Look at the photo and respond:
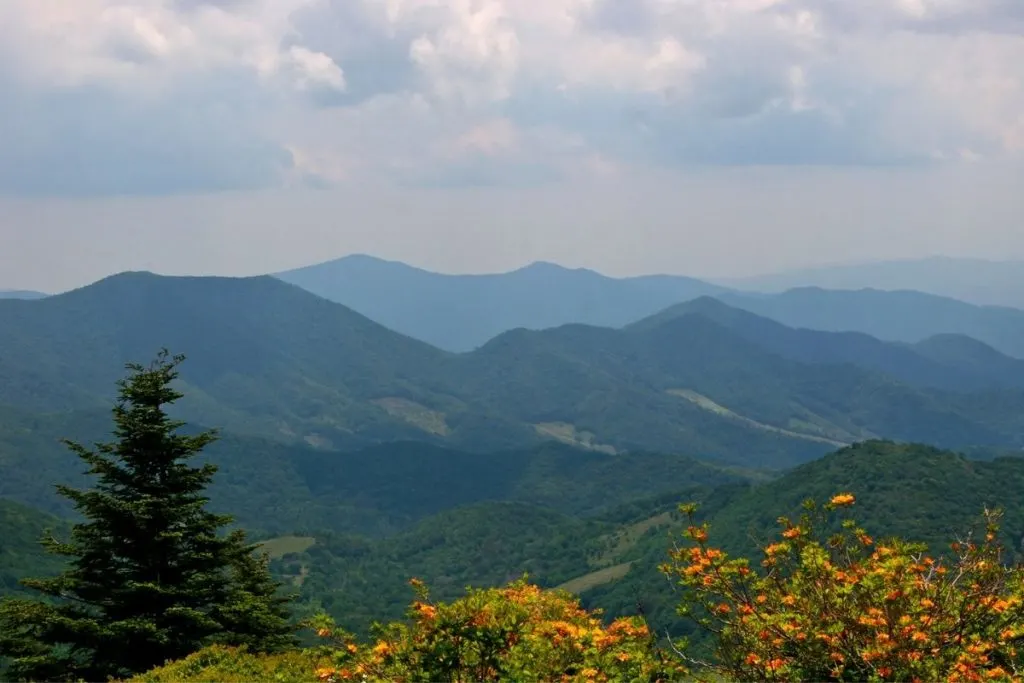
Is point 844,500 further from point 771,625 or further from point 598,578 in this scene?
point 598,578

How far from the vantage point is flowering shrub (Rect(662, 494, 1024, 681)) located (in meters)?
9.73

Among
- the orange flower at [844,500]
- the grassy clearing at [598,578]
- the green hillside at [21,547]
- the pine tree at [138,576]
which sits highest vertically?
the orange flower at [844,500]

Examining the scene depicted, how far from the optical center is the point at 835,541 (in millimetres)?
11195

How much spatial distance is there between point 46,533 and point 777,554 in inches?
915

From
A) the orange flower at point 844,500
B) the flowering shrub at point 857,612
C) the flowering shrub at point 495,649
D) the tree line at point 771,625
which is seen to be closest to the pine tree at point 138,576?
the tree line at point 771,625

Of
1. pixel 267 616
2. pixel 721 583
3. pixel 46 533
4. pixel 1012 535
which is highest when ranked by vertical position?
pixel 721 583

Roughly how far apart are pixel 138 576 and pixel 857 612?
22.2 meters

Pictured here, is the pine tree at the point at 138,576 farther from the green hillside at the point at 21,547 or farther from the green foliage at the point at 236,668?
the green hillside at the point at 21,547

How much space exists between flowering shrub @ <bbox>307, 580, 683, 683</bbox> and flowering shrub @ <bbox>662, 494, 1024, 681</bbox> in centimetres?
89

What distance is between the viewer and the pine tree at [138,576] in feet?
80.2

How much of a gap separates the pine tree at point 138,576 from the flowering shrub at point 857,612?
60.3ft

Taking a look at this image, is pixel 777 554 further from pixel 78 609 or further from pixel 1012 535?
pixel 1012 535

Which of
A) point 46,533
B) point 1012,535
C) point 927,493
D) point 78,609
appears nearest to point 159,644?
point 78,609

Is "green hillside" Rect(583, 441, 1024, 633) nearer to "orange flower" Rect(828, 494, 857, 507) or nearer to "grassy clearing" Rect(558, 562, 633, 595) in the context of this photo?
"grassy clearing" Rect(558, 562, 633, 595)
